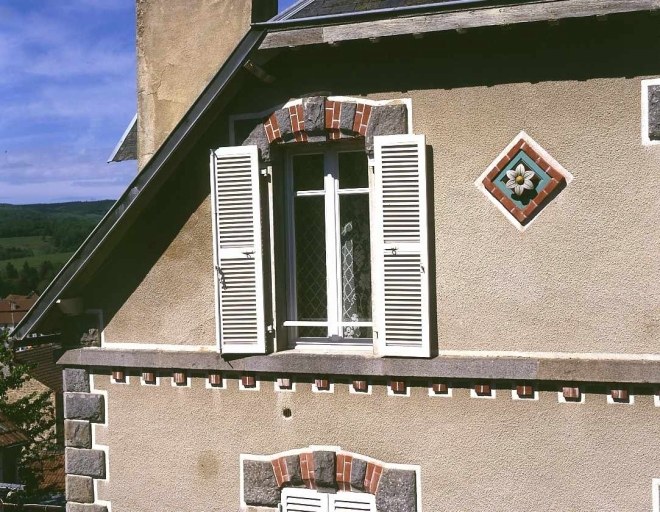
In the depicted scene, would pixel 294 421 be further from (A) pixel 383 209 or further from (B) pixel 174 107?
(B) pixel 174 107

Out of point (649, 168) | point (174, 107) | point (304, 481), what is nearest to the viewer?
point (649, 168)

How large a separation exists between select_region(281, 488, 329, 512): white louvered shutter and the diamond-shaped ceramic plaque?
8.50ft

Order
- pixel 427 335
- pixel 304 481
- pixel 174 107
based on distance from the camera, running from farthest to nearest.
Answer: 1. pixel 174 107
2. pixel 304 481
3. pixel 427 335

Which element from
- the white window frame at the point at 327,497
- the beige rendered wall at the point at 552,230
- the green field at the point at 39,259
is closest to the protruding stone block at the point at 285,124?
the beige rendered wall at the point at 552,230

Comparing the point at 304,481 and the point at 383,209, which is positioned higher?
the point at 383,209

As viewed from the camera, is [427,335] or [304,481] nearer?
[427,335]

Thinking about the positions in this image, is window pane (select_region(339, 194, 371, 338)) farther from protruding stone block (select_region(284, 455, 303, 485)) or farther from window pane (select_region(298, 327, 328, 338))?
protruding stone block (select_region(284, 455, 303, 485))

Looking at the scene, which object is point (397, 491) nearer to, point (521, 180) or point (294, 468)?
point (294, 468)

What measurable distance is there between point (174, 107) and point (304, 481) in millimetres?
3762

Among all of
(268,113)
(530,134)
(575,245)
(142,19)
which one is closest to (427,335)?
(575,245)

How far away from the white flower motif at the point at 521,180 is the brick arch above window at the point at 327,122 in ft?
2.87

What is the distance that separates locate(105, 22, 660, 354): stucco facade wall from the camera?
17.4ft

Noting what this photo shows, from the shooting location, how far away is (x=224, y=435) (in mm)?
6324

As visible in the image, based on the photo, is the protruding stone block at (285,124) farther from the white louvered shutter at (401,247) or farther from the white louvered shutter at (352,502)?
the white louvered shutter at (352,502)
